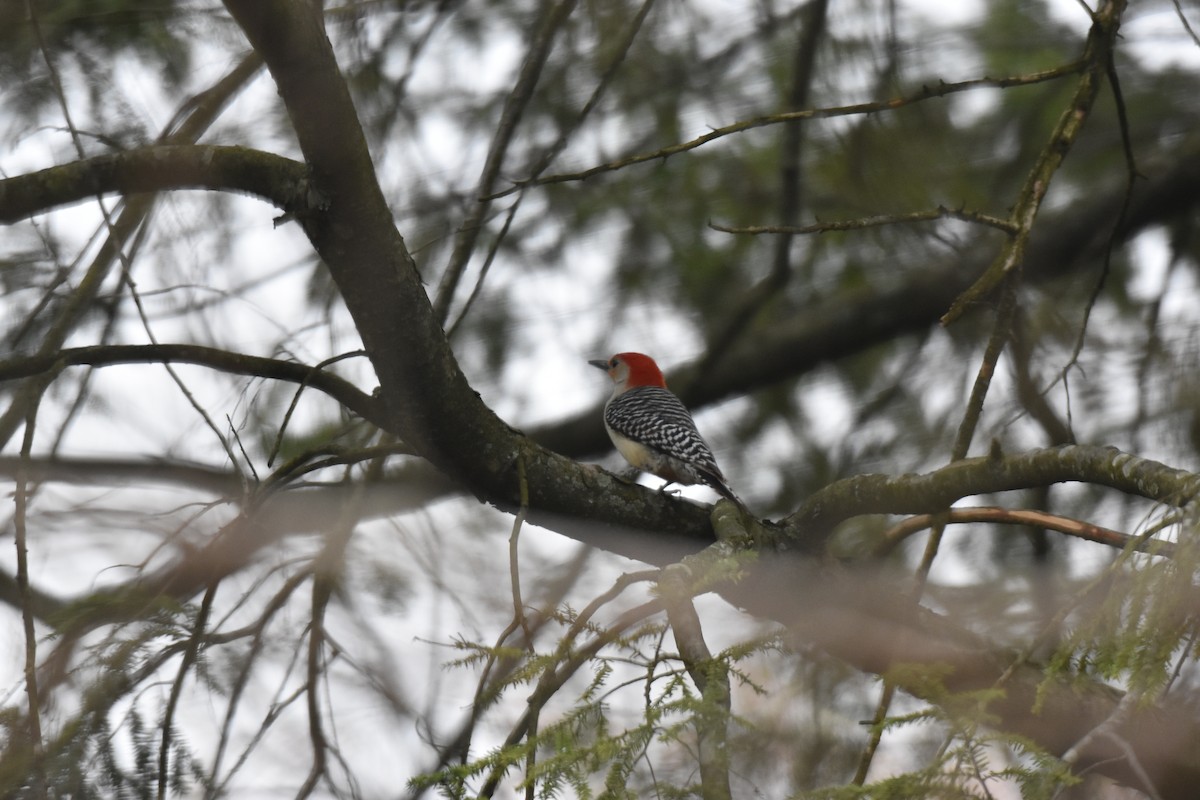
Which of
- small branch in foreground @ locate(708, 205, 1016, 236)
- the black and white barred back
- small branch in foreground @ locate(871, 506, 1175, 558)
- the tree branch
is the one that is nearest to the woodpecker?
the black and white barred back

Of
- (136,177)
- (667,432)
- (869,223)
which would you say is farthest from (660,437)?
(136,177)

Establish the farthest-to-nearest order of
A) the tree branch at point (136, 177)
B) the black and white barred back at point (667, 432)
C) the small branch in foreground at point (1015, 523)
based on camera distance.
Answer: the black and white barred back at point (667, 432) → the small branch in foreground at point (1015, 523) → the tree branch at point (136, 177)

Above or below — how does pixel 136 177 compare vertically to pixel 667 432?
below

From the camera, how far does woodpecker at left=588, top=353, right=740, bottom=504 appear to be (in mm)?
4902

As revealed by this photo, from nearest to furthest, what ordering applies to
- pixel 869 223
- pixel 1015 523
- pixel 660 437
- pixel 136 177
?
pixel 136 177 < pixel 869 223 < pixel 1015 523 < pixel 660 437

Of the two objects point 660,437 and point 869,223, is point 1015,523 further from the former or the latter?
point 660,437

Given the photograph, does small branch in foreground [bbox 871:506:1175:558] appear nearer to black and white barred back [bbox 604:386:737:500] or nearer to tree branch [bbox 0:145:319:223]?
black and white barred back [bbox 604:386:737:500]

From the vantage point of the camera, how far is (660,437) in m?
5.13

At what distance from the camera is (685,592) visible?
2.25 meters

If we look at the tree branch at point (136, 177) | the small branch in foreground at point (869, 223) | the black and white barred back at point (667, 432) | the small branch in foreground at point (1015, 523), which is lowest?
the small branch in foreground at point (1015, 523)

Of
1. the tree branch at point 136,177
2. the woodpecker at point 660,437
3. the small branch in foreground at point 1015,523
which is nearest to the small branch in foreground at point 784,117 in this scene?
the tree branch at point 136,177

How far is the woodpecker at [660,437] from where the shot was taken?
490 centimetres

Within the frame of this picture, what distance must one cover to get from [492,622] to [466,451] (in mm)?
852

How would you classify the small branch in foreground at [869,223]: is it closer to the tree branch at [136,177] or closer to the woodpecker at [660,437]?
the tree branch at [136,177]
